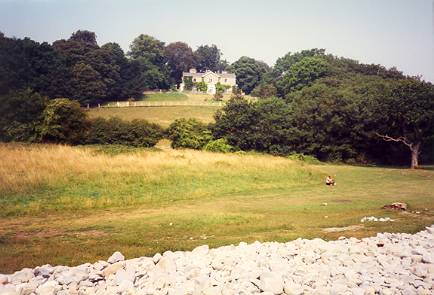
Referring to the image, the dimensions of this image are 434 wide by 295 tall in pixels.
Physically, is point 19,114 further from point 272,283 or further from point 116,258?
point 272,283

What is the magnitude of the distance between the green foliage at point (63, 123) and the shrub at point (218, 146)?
13024 mm

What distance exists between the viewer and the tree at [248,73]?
426 ft

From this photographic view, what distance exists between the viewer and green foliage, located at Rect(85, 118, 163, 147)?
144ft

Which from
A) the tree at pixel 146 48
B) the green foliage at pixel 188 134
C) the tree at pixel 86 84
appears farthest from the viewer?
the tree at pixel 146 48

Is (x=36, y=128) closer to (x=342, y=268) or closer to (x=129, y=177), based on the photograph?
(x=129, y=177)

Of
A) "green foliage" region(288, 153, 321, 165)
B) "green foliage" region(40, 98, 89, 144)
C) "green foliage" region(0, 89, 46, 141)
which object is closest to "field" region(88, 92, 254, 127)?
"green foliage" region(0, 89, 46, 141)

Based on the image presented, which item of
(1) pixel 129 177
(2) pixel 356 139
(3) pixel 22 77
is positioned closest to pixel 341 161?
(2) pixel 356 139

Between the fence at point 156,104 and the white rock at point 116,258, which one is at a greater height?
the fence at point 156,104

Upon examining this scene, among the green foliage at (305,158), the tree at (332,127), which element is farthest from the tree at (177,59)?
the green foliage at (305,158)

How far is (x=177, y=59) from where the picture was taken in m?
135

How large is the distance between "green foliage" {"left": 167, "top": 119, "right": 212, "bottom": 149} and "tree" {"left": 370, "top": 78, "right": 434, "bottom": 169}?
59.7 ft

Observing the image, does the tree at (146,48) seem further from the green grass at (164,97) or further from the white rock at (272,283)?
the white rock at (272,283)

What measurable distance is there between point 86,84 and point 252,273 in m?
64.8

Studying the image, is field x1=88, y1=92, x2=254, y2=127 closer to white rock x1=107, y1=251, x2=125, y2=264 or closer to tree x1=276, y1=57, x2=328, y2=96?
tree x1=276, y1=57, x2=328, y2=96
